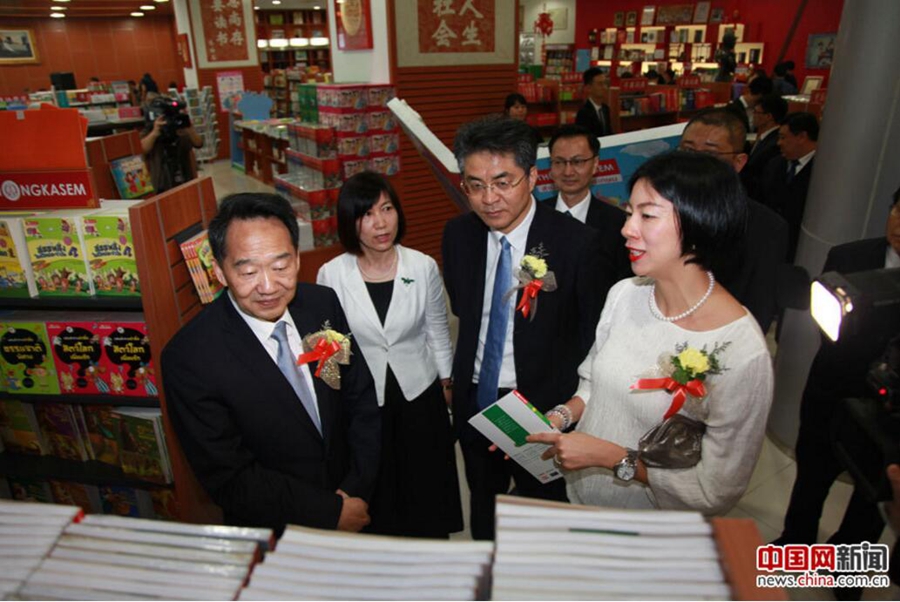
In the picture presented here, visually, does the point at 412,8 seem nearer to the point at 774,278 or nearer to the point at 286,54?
the point at 774,278

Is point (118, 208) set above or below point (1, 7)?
below

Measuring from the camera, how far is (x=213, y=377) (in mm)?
1663

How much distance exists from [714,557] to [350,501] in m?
1.33

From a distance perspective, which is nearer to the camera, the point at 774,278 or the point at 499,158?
the point at 499,158

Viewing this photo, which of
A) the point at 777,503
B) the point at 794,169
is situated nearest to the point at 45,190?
the point at 777,503

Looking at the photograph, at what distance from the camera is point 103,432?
2.67 meters

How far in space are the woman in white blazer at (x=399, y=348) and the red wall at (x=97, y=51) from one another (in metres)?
21.3

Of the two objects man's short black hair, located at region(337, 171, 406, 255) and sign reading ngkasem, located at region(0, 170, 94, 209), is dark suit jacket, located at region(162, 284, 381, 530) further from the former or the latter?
sign reading ngkasem, located at region(0, 170, 94, 209)

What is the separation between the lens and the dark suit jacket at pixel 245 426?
1.67m

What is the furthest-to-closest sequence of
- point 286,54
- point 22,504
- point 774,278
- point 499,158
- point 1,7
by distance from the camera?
point 286,54
point 1,7
point 774,278
point 499,158
point 22,504

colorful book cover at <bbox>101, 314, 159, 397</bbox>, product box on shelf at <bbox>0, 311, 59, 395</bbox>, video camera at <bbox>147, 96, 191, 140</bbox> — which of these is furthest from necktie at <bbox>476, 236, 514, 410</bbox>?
video camera at <bbox>147, 96, 191, 140</bbox>

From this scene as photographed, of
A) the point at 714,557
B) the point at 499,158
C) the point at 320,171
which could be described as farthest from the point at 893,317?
the point at 320,171

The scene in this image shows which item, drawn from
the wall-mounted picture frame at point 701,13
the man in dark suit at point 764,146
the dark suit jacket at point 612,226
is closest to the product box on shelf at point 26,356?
the dark suit jacket at point 612,226

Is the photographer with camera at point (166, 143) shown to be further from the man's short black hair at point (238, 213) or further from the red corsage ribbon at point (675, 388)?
the red corsage ribbon at point (675, 388)
